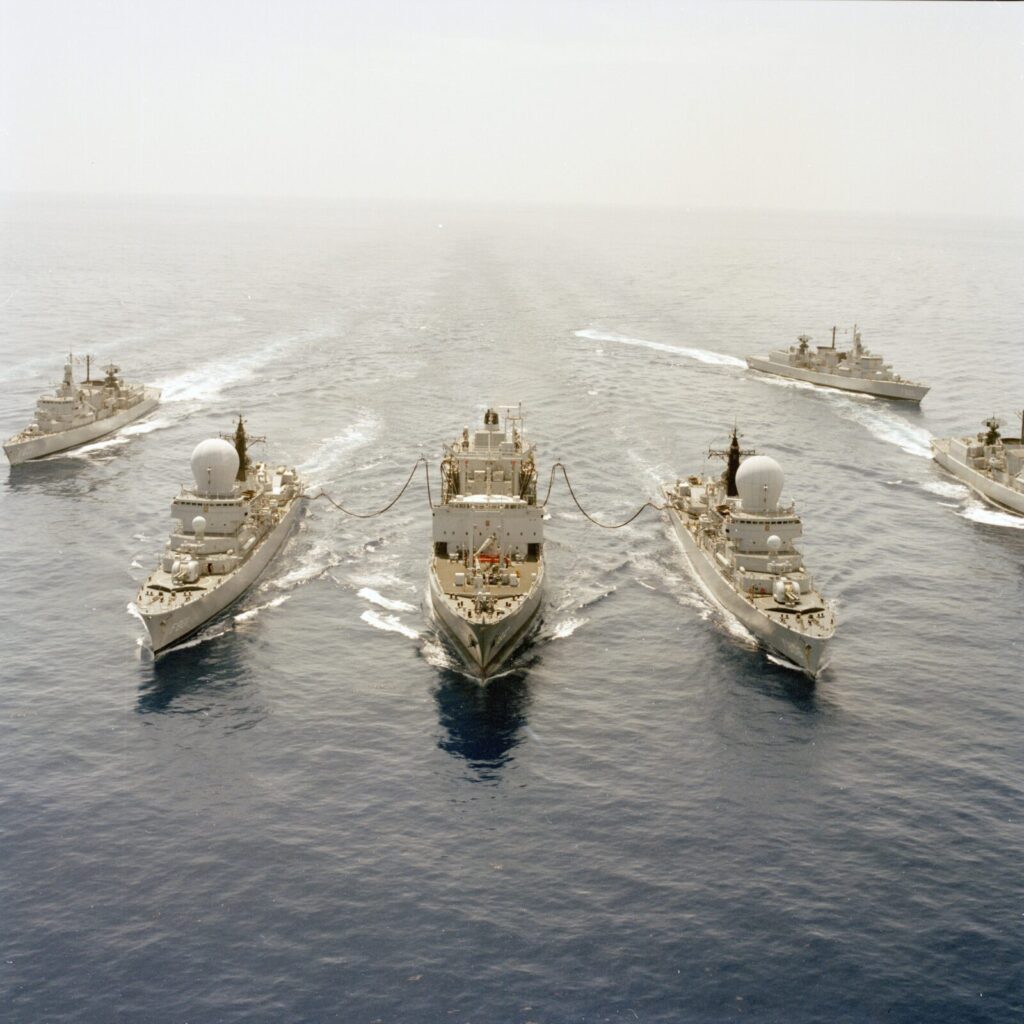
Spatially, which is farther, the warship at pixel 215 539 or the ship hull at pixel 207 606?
the warship at pixel 215 539

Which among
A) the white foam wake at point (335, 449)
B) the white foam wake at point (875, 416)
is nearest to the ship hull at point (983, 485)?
the white foam wake at point (875, 416)

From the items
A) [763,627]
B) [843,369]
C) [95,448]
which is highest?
[843,369]

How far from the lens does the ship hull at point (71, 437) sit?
111750 millimetres

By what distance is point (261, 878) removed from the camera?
47438 mm

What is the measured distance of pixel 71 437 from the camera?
11744 centimetres

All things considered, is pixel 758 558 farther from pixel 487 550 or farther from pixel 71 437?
pixel 71 437

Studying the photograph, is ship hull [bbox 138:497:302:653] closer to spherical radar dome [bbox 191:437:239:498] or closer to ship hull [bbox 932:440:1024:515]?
spherical radar dome [bbox 191:437:239:498]

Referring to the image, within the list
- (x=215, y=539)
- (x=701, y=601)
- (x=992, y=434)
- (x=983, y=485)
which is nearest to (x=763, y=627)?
(x=701, y=601)

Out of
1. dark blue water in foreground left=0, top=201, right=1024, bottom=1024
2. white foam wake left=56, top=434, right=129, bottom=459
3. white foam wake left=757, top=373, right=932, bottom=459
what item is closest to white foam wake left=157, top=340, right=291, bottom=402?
white foam wake left=56, top=434, right=129, bottom=459

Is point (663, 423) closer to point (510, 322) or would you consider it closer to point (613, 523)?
point (613, 523)

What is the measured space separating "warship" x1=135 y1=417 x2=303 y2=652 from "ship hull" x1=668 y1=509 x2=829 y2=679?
3217 cm

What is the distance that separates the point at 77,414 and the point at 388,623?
61795 millimetres

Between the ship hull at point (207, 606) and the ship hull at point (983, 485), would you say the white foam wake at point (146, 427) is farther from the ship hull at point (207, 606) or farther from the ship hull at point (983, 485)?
the ship hull at point (983, 485)

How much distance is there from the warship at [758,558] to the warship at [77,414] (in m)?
63.2
